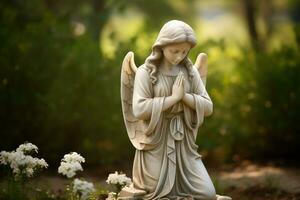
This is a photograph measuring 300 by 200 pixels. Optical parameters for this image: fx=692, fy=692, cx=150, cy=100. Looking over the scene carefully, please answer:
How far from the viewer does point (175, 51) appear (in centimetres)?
814

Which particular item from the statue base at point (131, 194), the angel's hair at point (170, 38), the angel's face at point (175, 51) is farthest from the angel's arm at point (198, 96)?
the statue base at point (131, 194)

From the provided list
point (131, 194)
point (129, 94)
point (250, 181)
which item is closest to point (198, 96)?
point (129, 94)

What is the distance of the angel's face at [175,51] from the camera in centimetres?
810

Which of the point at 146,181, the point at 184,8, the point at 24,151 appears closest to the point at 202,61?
the point at 146,181

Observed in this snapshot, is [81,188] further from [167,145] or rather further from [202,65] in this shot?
[202,65]

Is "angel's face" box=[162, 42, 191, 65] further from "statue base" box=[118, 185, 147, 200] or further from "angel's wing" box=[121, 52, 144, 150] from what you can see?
"statue base" box=[118, 185, 147, 200]

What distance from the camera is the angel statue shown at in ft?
26.6

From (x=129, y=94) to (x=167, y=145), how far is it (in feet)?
2.87

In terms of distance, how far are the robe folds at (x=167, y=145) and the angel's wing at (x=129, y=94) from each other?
0.74 feet

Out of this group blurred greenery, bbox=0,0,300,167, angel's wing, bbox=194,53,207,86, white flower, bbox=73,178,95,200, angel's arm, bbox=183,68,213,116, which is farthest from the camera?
blurred greenery, bbox=0,0,300,167

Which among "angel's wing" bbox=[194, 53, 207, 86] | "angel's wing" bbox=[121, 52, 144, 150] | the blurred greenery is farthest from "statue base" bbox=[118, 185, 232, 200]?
the blurred greenery

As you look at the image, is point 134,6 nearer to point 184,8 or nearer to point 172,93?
point 184,8

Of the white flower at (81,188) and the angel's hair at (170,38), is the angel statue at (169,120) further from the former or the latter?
the white flower at (81,188)

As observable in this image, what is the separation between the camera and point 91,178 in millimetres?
12820
